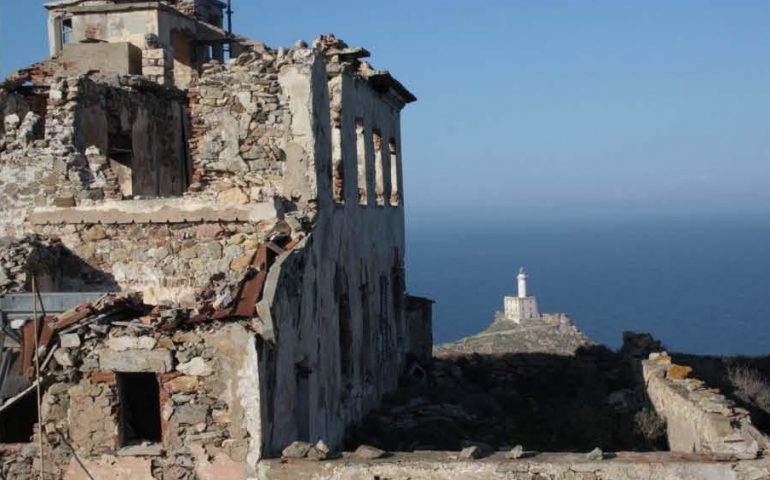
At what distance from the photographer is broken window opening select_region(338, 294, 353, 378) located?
704 inches

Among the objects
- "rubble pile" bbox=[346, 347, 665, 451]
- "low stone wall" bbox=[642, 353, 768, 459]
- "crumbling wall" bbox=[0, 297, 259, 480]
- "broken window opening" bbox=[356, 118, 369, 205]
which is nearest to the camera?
"crumbling wall" bbox=[0, 297, 259, 480]

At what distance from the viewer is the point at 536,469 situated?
11008 millimetres

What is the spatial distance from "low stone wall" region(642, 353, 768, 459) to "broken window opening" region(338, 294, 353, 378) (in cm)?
561

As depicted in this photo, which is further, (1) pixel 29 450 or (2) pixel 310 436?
(2) pixel 310 436

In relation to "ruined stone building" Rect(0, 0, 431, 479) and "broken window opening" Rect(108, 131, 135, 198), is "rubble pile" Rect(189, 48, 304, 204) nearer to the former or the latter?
"ruined stone building" Rect(0, 0, 431, 479)

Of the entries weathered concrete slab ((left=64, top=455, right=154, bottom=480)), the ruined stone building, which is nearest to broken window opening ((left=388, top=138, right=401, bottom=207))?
the ruined stone building

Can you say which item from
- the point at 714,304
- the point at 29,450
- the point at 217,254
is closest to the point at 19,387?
the point at 29,450

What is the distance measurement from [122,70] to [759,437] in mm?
18186

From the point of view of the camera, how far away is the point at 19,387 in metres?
11.8

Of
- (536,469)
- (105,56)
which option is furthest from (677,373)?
(105,56)

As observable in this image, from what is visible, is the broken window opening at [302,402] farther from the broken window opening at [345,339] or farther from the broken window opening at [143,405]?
the broken window opening at [345,339]

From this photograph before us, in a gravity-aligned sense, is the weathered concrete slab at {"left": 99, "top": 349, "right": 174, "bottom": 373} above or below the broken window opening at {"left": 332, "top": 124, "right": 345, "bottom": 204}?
below

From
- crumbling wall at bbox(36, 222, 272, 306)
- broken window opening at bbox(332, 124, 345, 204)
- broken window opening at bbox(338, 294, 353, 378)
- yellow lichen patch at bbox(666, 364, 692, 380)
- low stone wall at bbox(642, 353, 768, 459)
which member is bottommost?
low stone wall at bbox(642, 353, 768, 459)

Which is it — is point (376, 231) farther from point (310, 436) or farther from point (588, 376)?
point (310, 436)
